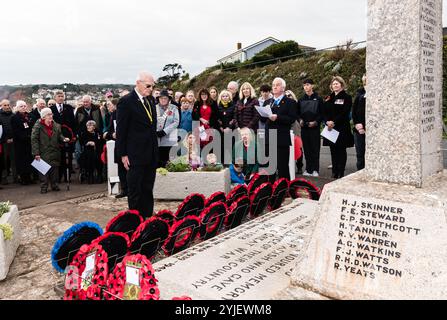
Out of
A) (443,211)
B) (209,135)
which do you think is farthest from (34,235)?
(443,211)

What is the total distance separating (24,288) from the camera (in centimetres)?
370

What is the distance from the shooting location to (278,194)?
591 centimetres

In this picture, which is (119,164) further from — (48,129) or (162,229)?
(162,229)

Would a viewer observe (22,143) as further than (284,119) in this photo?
Yes

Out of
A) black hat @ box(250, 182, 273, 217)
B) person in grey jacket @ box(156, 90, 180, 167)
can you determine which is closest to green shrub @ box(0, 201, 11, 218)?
black hat @ box(250, 182, 273, 217)

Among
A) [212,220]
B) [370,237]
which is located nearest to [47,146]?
[212,220]

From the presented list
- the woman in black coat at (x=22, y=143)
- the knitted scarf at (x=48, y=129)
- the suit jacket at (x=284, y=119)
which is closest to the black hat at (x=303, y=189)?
the suit jacket at (x=284, y=119)

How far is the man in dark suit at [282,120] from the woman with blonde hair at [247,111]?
771mm

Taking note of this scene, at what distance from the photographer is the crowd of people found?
743 cm

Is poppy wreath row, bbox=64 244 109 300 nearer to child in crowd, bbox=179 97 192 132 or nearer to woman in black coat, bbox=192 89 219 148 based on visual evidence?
woman in black coat, bbox=192 89 219 148

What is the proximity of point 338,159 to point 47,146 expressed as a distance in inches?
224

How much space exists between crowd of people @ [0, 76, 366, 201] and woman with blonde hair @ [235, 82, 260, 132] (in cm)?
2

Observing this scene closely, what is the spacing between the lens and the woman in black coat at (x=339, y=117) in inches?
316
